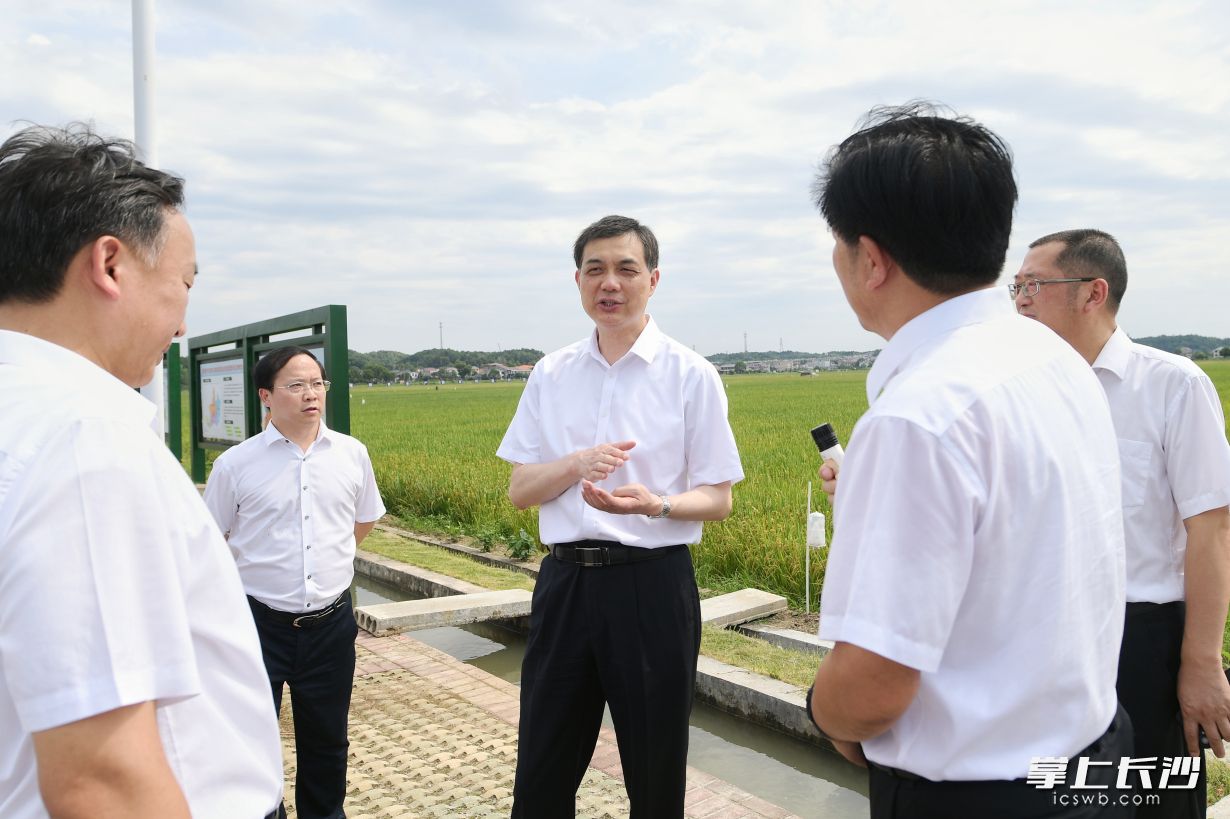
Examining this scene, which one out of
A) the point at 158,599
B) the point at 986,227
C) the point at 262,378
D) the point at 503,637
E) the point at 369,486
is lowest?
the point at 503,637

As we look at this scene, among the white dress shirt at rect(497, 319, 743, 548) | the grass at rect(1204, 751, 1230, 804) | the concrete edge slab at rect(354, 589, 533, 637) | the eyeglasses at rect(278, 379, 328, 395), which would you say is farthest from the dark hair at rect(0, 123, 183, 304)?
the concrete edge slab at rect(354, 589, 533, 637)

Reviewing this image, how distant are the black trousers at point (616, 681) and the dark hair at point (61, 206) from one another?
177cm

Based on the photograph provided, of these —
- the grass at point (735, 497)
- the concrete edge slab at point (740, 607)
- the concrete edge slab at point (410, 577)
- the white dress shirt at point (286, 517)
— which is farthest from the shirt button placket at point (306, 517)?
the grass at point (735, 497)

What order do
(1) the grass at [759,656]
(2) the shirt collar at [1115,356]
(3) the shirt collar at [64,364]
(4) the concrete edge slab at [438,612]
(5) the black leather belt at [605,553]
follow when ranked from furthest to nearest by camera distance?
(4) the concrete edge slab at [438,612] < (1) the grass at [759,656] < (5) the black leather belt at [605,553] < (2) the shirt collar at [1115,356] < (3) the shirt collar at [64,364]

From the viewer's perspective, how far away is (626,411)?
9.70ft

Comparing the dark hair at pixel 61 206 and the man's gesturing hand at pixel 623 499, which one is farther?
the man's gesturing hand at pixel 623 499

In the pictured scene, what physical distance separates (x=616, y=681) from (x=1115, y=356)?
173cm

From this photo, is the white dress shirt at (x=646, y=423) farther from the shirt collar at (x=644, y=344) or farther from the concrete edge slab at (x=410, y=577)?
the concrete edge slab at (x=410, y=577)

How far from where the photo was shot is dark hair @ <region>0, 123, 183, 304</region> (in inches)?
48.9

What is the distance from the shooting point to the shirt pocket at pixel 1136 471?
240 centimetres

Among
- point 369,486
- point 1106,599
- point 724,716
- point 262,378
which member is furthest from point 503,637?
point 1106,599

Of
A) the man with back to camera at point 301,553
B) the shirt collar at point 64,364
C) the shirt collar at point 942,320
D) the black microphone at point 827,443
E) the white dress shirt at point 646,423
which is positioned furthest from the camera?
the man with back to camera at point 301,553

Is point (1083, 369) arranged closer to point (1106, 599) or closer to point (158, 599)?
point (1106, 599)

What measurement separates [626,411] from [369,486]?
147 centimetres
